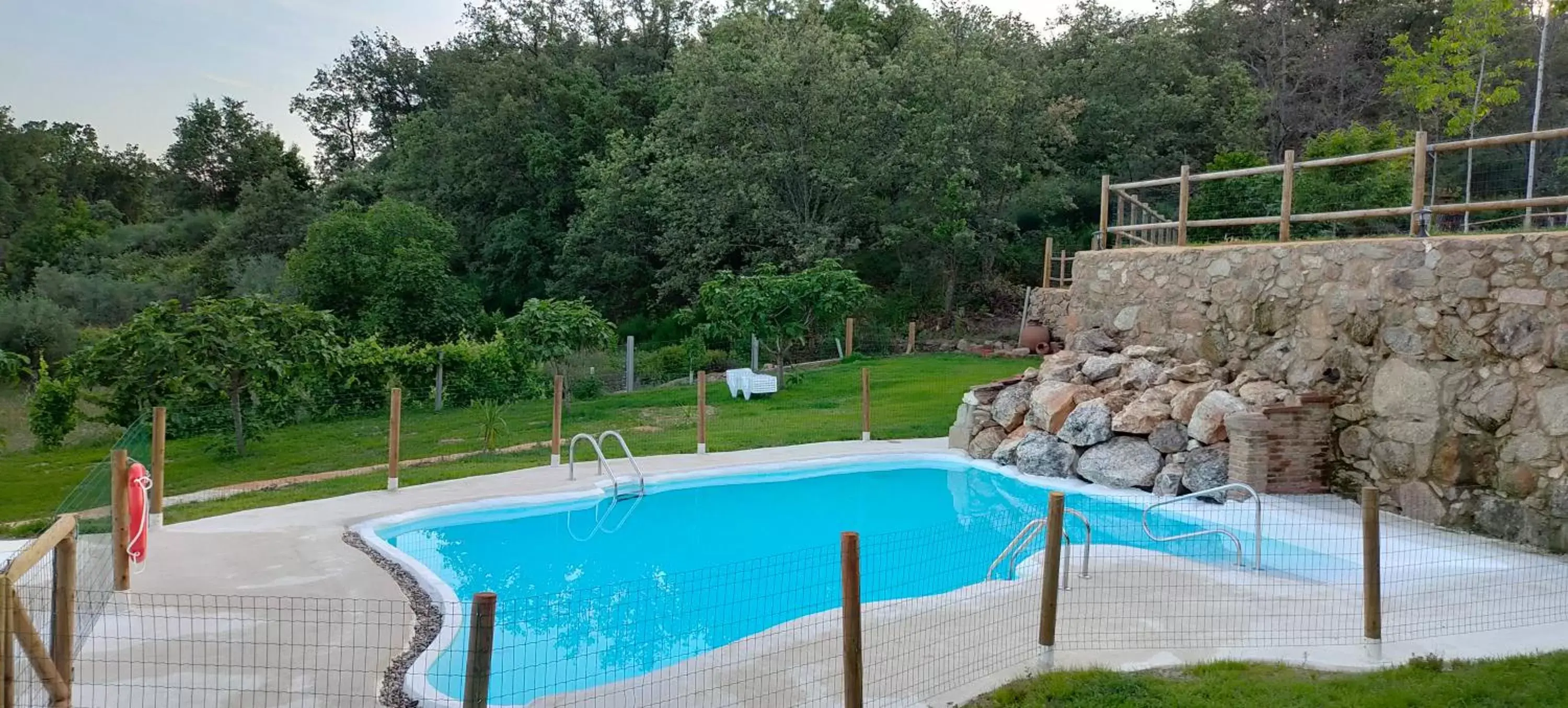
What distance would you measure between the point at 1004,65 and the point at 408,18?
1037 inches

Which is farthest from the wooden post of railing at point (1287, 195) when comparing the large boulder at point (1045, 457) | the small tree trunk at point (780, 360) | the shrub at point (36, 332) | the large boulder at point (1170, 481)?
the shrub at point (36, 332)

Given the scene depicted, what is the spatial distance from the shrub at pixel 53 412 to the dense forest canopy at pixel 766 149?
865cm

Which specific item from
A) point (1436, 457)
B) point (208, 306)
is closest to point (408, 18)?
point (208, 306)

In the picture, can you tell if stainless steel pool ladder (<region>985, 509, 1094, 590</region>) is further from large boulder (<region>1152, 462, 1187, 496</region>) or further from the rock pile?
the rock pile

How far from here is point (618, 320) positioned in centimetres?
3331

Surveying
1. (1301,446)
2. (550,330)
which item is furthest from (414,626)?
(550,330)

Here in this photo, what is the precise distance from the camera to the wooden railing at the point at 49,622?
3949mm

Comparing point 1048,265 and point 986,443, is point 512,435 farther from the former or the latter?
point 1048,265

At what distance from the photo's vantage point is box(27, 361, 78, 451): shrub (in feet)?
50.7

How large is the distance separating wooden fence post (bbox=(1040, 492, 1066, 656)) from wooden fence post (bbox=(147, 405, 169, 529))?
25.1 ft

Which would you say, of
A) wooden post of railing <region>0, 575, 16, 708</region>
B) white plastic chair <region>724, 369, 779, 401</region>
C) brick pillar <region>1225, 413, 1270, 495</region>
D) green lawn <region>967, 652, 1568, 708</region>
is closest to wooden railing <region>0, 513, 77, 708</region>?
wooden post of railing <region>0, 575, 16, 708</region>

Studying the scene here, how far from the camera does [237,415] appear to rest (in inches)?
539

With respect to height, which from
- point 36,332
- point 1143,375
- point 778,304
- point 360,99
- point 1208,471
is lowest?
point 1208,471

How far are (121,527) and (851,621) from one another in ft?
18.2
